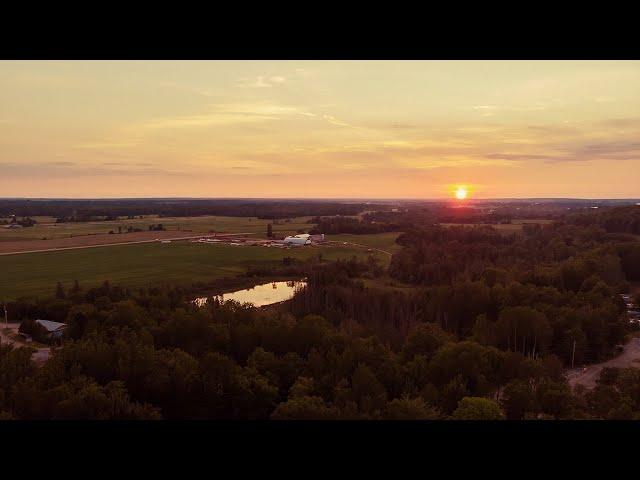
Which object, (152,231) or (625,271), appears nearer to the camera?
(625,271)

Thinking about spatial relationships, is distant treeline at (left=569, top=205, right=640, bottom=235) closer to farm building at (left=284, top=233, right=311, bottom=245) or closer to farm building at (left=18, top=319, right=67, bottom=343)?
farm building at (left=284, top=233, right=311, bottom=245)

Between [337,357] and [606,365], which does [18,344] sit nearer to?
[337,357]

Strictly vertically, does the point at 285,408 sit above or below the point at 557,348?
above

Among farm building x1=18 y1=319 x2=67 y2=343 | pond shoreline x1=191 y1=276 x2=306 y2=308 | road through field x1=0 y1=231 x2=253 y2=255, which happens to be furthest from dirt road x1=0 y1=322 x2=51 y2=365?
road through field x1=0 y1=231 x2=253 y2=255

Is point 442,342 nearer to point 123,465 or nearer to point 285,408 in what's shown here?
point 285,408

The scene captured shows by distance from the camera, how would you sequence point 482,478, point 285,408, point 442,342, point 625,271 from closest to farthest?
point 482,478 → point 285,408 → point 442,342 → point 625,271

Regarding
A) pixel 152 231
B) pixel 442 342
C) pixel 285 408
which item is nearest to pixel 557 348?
pixel 442 342
